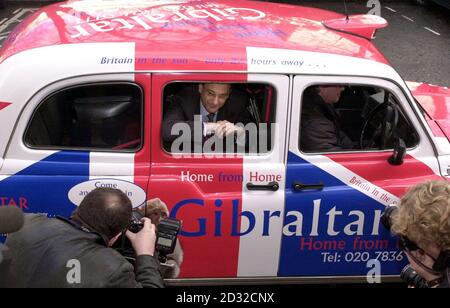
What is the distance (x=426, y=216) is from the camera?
7.12 ft

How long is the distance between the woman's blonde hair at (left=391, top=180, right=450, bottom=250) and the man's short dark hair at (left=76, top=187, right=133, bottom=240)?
1088 millimetres

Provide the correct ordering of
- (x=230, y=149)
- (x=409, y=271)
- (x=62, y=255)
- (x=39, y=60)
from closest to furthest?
(x=62, y=255), (x=409, y=271), (x=39, y=60), (x=230, y=149)

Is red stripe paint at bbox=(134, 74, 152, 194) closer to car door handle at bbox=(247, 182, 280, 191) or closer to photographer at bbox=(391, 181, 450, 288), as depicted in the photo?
car door handle at bbox=(247, 182, 280, 191)

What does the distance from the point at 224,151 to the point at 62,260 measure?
4.49 ft

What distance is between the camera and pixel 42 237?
2.22 meters

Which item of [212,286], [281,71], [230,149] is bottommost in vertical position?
[212,286]

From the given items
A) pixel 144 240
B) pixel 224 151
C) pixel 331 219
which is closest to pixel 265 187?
pixel 224 151

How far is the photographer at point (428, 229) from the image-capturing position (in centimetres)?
214

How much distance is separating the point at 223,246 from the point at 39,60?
1.44 m

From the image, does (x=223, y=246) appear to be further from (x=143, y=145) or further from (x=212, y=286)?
(x=143, y=145)

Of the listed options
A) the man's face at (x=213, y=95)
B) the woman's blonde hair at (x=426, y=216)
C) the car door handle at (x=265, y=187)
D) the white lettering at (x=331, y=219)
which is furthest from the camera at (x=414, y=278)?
the man's face at (x=213, y=95)

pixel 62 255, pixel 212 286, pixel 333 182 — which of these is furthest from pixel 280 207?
pixel 62 255

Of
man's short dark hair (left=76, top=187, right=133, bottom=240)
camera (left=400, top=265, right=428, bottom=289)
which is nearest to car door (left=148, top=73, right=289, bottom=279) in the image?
man's short dark hair (left=76, top=187, right=133, bottom=240)

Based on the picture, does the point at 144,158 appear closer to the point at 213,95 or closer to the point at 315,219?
the point at 213,95
